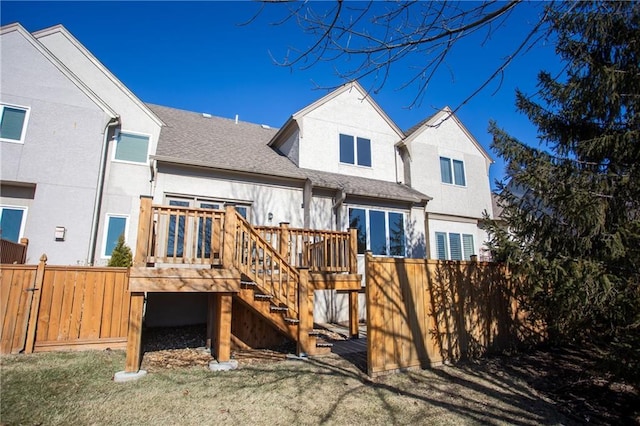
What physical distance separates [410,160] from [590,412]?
10.7 m

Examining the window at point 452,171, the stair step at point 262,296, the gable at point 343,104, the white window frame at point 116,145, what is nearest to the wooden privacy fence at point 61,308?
the stair step at point 262,296

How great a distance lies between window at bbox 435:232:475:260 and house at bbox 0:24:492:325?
0.06 m

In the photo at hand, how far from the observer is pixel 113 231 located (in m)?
9.66

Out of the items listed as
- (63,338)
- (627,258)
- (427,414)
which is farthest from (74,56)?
(627,258)

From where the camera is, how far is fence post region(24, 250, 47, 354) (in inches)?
264

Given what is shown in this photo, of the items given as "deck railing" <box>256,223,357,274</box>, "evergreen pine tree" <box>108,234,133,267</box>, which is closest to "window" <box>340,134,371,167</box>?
"deck railing" <box>256,223,357,274</box>

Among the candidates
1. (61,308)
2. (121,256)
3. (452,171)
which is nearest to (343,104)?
(452,171)

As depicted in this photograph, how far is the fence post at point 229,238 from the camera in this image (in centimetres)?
651

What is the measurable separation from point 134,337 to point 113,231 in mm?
5228

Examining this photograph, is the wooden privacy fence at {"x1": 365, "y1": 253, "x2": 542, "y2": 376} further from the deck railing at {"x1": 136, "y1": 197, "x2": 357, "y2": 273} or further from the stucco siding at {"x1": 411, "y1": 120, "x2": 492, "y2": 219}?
the stucco siding at {"x1": 411, "y1": 120, "x2": 492, "y2": 219}

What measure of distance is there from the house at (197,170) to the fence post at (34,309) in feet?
6.77

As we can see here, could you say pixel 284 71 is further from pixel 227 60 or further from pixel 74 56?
pixel 74 56

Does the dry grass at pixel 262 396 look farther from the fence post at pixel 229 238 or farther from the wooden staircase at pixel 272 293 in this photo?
the fence post at pixel 229 238

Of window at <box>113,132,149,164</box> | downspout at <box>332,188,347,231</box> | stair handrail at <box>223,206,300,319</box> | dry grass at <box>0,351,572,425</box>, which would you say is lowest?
dry grass at <box>0,351,572,425</box>
